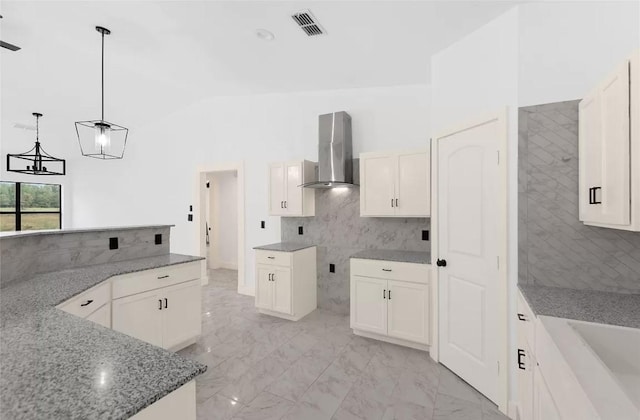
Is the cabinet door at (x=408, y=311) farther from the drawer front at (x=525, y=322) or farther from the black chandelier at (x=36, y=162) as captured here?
the black chandelier at (x=36, y=162)

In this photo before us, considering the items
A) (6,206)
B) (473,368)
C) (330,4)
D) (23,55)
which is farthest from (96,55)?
(6,206)

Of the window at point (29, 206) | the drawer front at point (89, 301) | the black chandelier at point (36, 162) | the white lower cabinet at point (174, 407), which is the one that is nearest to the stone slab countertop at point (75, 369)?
the white lower cabinet at point (174, 407)

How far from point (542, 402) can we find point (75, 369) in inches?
72.6

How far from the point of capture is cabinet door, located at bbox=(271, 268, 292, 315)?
11.6 feet

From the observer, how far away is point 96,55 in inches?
131

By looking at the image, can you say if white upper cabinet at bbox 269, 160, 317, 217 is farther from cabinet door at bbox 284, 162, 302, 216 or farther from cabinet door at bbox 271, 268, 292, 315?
cabinet door at bbox 271, 268, 292, 315

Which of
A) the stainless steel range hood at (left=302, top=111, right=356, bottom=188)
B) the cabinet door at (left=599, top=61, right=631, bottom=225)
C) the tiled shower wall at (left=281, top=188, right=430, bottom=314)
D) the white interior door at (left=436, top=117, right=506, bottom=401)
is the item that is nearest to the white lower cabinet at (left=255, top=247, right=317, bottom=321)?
the tiled shower wall at (left=281, top=188, right=430, bottom=314)

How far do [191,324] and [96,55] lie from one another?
3.31m

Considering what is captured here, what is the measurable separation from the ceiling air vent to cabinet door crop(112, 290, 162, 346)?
261 cm

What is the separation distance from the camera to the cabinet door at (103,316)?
1.95m

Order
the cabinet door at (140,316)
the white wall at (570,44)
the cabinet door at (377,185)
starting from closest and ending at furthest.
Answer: the white wall at (570,44), the cabinet door at (140,316), the cabinet door at (377,185)

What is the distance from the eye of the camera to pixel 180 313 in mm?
2660

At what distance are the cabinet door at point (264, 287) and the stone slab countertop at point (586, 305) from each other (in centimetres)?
272

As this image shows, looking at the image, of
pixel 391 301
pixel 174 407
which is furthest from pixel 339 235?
pixel 174 407
